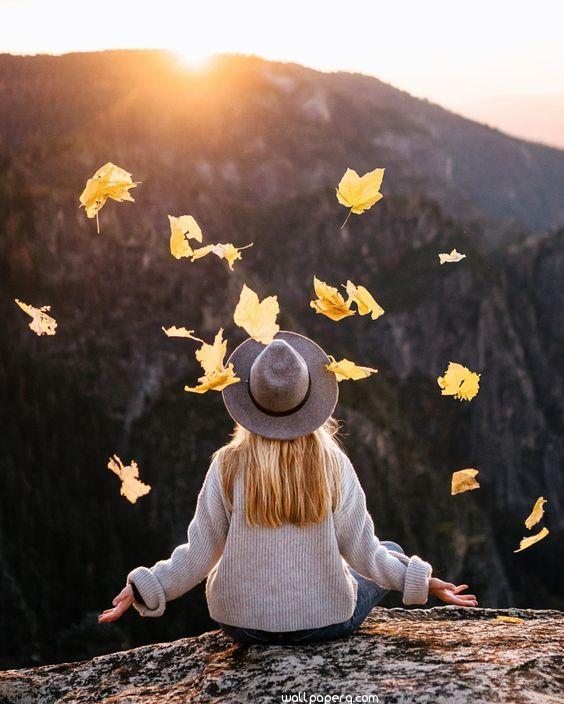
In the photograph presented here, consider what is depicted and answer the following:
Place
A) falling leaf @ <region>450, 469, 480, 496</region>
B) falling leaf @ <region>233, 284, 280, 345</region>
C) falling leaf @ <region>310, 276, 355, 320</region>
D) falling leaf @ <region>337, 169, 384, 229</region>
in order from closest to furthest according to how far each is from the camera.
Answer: falling leaf @ <region>233, 284, 280, 345</region>, falling leaf @ <region>310, 276, 355, 320</region>, falling leaf @ <region>337, 169, 384, 229</region>, falling leaf @ <region>450, 469, 480, 496</region>

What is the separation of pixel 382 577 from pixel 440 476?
8100 cm

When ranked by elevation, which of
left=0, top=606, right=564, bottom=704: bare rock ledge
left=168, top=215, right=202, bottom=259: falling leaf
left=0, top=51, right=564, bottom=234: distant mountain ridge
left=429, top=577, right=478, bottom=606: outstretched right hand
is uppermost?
left=0, top=51, right=564, bottom=234: distant mountain ridge

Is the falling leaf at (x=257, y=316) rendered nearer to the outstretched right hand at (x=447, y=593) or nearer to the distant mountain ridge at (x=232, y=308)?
the outstretched right hand at (x=447, y=593)

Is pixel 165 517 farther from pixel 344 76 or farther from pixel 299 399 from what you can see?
pixel 344 76

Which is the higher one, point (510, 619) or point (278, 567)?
point (278, 567)

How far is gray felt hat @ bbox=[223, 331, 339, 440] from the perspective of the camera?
138 inches

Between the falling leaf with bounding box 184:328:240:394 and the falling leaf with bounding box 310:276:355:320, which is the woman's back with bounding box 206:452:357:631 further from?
the falling leaf with bounding box 310:276:355:320

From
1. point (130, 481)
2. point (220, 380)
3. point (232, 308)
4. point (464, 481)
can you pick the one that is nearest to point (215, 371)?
point (220, 380)

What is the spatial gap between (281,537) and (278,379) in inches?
33.1

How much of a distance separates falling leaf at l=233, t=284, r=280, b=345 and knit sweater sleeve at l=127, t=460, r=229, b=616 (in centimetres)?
73

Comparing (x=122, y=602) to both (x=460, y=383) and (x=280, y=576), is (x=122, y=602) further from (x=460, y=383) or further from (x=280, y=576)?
(x=460, y=383)

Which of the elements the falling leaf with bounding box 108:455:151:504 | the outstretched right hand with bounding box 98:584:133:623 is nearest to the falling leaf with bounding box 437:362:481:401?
the falling leaf with bounding box 108:455:151:504

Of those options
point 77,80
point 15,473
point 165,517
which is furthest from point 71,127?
point 165,517

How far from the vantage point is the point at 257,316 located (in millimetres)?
4051
